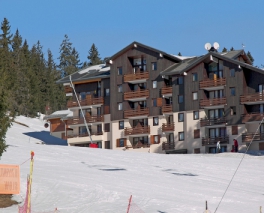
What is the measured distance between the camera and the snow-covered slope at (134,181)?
37.2 m

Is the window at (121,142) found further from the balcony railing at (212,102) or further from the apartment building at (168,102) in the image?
the balcony railing at (212,102)

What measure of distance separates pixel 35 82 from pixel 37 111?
28.9 ft

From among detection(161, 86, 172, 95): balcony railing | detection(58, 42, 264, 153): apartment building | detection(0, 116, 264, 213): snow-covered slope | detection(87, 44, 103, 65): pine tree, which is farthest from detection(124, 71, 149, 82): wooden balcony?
detection(87, 44, 103, 65): pine tree

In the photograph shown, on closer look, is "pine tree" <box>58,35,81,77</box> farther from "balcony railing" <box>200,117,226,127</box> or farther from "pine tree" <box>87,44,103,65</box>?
"balcony railing" <box>200,117,226,127</box>

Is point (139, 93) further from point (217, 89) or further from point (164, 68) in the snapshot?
point (217, 89)

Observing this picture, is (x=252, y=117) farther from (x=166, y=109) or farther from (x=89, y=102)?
(x=89, y=102)

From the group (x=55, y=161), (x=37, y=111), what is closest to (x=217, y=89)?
(x=55, y=161)

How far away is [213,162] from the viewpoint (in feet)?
189

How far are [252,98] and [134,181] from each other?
3414 cm

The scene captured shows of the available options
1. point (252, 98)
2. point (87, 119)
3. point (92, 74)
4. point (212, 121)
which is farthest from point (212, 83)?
point (92, 74)

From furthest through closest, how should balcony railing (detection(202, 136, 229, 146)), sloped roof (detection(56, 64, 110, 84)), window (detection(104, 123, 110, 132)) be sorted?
sloped roof (detection(56, 64, 110, 84)) → window (detection(104, 123, 110, 132)) → balcony railing (detection(202, 136, 229, 146))

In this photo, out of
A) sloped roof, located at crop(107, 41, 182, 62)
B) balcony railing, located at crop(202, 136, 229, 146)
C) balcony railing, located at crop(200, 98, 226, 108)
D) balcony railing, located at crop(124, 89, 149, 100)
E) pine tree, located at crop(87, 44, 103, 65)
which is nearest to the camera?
balcony railing, located at crop(202, 136, 229, 146)

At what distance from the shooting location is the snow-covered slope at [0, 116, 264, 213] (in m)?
37.2

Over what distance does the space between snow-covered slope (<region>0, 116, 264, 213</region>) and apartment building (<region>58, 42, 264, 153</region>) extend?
588 inches
